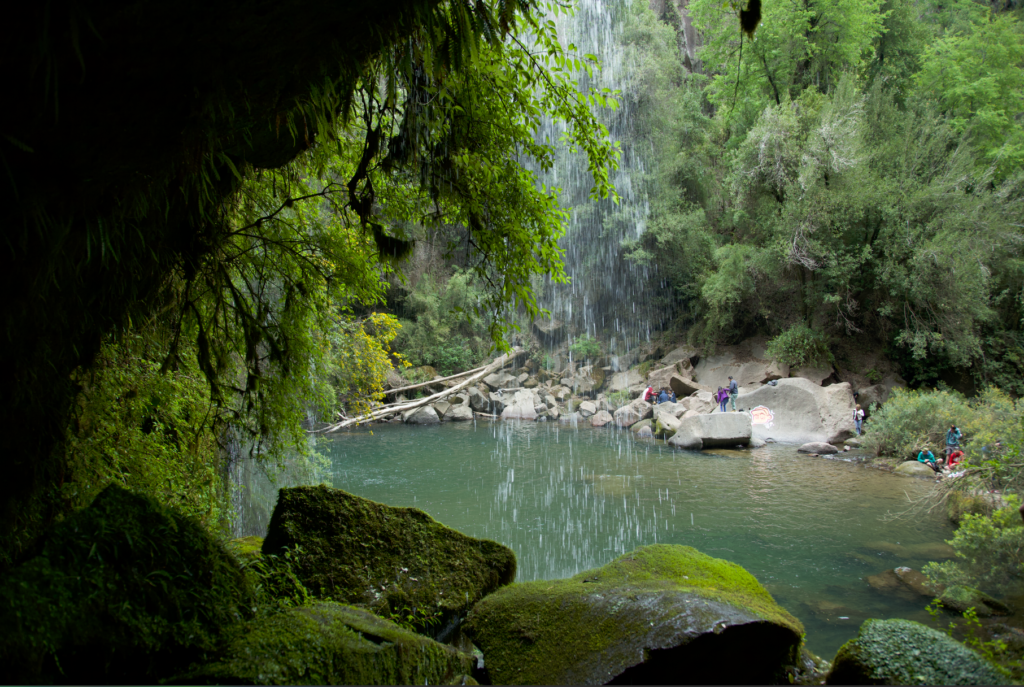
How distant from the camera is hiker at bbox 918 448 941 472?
46.9 ft

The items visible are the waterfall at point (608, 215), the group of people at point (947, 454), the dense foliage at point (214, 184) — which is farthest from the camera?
the waterfall at point (608, 215)

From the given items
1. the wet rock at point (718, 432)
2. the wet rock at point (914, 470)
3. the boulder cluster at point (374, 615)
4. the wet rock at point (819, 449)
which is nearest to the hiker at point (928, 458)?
the wet rock at point (914, 470)

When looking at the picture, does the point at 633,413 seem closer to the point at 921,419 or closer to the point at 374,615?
the point at 921,419

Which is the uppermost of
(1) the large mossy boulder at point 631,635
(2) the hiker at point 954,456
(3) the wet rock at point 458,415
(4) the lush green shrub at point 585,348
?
(4) the lush green shrub at point 585,348

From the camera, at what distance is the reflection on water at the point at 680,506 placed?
339 inches

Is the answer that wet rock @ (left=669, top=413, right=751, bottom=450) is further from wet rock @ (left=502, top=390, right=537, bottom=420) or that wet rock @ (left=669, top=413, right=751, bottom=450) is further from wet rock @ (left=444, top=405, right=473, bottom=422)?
wet rock @ (left=444, top=405, right=473, bottom=422)

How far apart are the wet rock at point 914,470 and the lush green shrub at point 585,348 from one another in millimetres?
17538

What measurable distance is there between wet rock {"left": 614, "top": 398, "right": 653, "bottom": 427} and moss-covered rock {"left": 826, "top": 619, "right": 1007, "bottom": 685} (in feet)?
63.7

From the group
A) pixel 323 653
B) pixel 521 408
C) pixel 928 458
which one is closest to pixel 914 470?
pixel 928 458

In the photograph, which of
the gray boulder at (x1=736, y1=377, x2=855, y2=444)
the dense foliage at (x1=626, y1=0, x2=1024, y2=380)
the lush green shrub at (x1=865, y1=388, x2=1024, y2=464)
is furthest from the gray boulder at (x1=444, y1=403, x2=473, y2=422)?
the lush green shrub at (x1=865, y1=388, x2=1024, y2=464)

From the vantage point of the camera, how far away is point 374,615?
125 inches

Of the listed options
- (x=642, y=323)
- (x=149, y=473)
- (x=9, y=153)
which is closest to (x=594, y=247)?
(x=642, y=323)

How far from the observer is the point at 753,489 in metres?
13.4

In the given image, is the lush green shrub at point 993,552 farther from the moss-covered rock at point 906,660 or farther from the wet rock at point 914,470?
the wet rock at point 914,470
